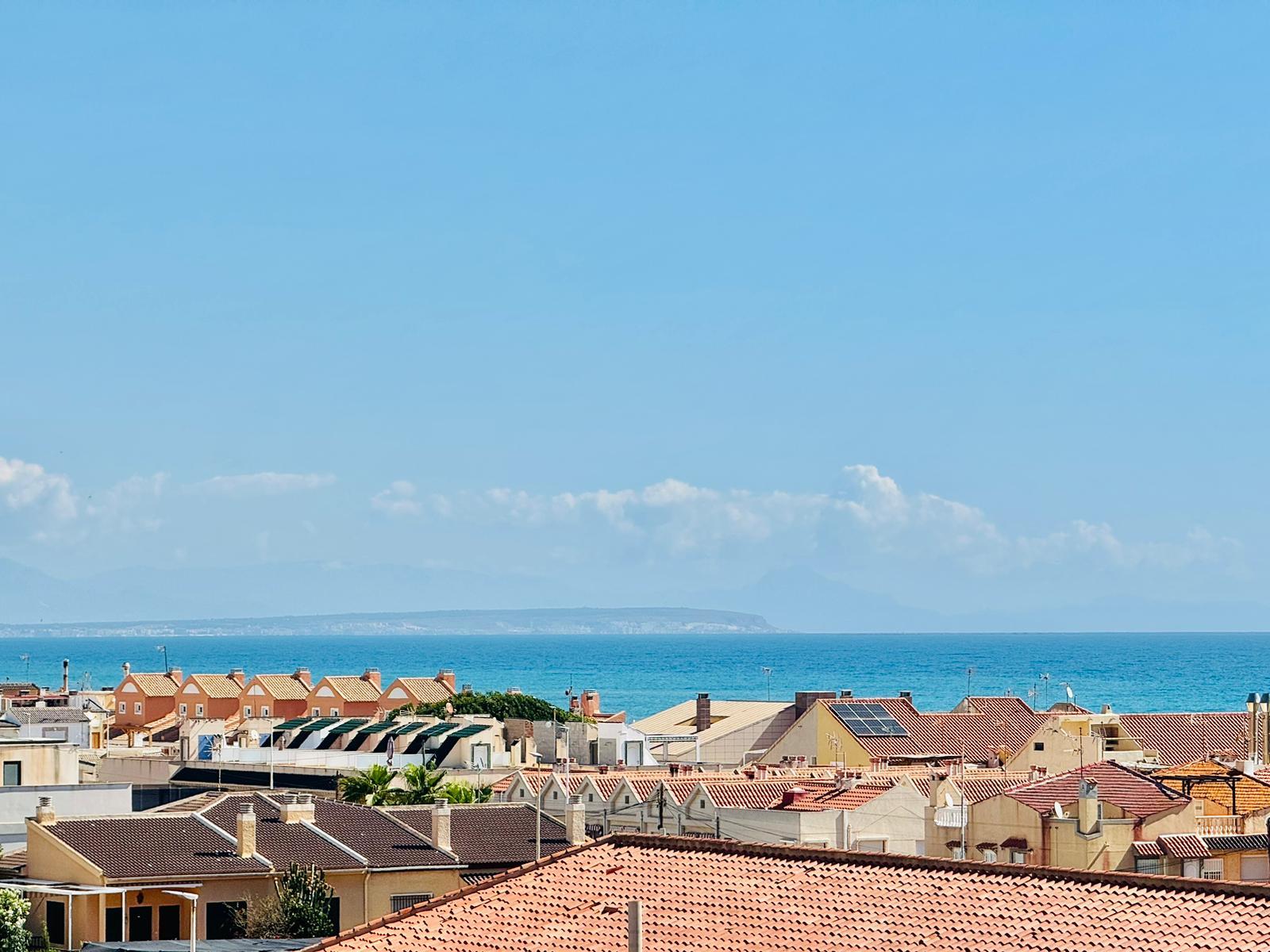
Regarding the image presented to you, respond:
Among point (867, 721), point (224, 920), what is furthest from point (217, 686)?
point (224, 920)

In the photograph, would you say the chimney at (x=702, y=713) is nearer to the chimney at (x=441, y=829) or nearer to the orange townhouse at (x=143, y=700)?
the orange townhouse at (x=143, y=700)

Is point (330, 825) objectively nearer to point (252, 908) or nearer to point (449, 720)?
point (252, 908)

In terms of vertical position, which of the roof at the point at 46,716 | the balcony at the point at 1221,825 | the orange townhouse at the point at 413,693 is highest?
the orange townhouse at the point at 413,693

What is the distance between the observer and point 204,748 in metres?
93.6

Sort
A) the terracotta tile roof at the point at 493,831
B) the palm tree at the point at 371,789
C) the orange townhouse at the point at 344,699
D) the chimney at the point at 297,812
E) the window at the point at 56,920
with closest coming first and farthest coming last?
the window at the point at 56,920, the terracotta tile roof at the point at 493,831, the chimney at the point at 297,812, the palm tree at the point at 371,789, the orange townhouse at the point at 344,699

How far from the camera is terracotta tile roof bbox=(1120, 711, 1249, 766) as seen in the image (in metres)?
81.4

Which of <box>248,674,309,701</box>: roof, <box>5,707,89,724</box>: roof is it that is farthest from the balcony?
<box>248,674,309,701</box>: roof

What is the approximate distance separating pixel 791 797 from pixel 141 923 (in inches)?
636

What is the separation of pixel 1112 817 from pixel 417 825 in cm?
2035

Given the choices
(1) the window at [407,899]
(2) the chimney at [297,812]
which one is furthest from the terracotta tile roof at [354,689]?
(1) the window at [407,899]

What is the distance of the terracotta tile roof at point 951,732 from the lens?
86938 mm

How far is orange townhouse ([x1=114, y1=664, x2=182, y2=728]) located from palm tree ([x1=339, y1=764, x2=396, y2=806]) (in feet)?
234

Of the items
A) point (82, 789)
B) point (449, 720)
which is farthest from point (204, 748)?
point (82, 789)

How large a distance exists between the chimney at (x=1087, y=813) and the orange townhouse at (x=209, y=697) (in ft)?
330
